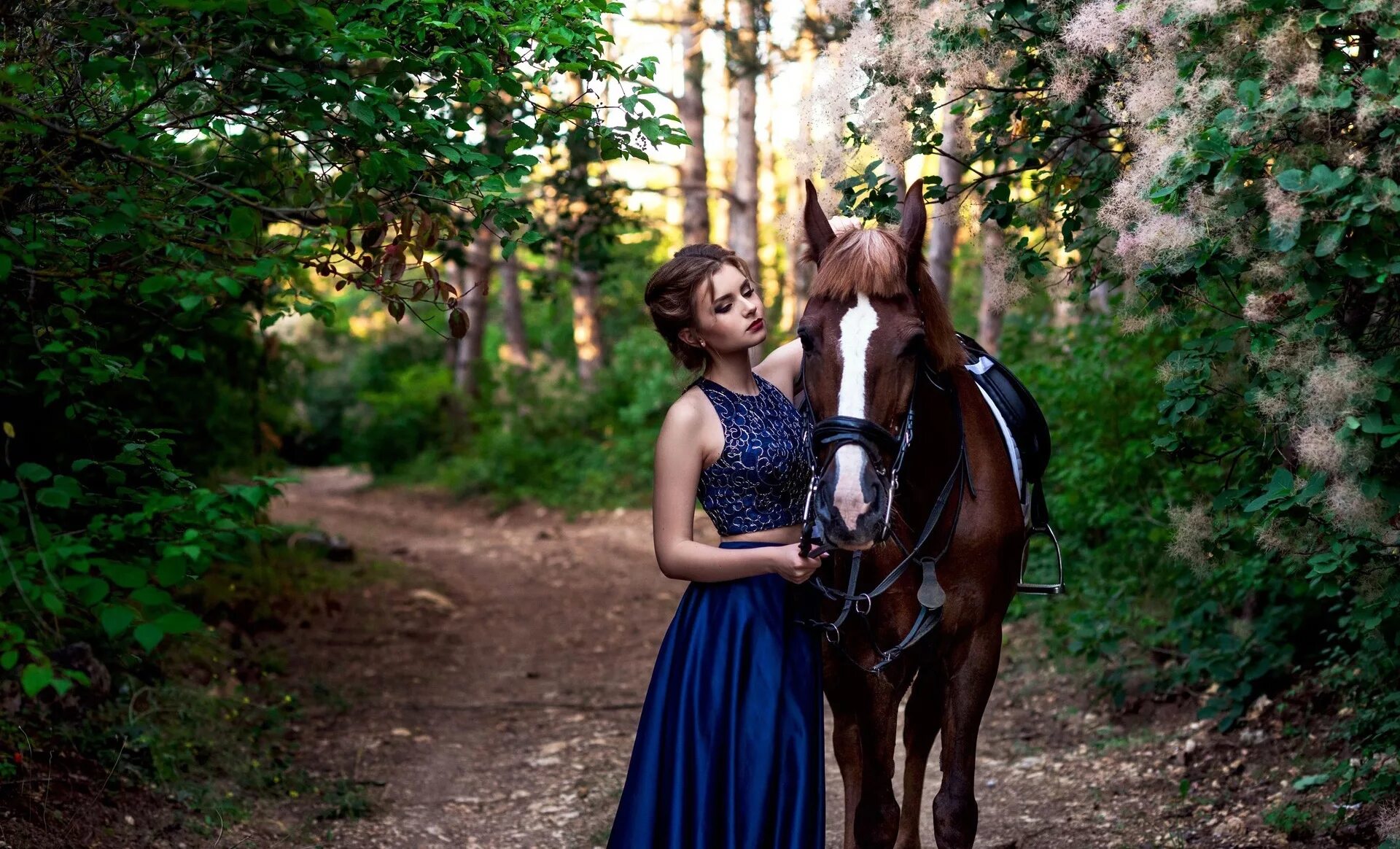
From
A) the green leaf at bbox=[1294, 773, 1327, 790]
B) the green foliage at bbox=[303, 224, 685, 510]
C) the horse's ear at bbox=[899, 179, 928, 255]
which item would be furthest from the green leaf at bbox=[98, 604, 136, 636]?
the green foliage at bbox=[303, 224, 685, 510]

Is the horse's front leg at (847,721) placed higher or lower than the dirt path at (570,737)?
higher

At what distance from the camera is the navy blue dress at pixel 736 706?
9.91 ft

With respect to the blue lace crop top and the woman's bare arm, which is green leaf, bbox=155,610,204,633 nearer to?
the woman's bare arm

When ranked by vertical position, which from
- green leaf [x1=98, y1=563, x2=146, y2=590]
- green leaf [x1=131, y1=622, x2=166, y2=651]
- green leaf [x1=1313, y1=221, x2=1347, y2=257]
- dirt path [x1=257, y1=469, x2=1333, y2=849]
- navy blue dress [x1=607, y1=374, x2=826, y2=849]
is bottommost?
dirt path [x1=257, y1=469, x2=1333, y2=849]

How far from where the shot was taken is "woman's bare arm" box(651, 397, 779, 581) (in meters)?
3.00

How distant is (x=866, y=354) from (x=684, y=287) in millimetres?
592

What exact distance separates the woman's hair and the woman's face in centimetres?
2

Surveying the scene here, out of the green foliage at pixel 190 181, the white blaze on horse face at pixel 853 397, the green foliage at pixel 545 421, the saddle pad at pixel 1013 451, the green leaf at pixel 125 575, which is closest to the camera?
the green leaf at pixel 125 575

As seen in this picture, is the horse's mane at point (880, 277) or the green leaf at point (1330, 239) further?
the horse's mane at point (880, 277)

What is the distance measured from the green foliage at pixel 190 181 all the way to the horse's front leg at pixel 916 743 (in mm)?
2039

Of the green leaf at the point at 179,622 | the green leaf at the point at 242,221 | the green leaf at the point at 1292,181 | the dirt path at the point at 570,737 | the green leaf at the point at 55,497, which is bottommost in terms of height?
the dirt path at the point at 570,737

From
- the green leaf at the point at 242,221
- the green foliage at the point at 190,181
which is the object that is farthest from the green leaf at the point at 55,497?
the green leaf at the point at 242,221

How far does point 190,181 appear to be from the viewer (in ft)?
9.56

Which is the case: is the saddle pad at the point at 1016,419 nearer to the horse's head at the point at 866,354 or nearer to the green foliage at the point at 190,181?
the horse's head at the point at 866,354
